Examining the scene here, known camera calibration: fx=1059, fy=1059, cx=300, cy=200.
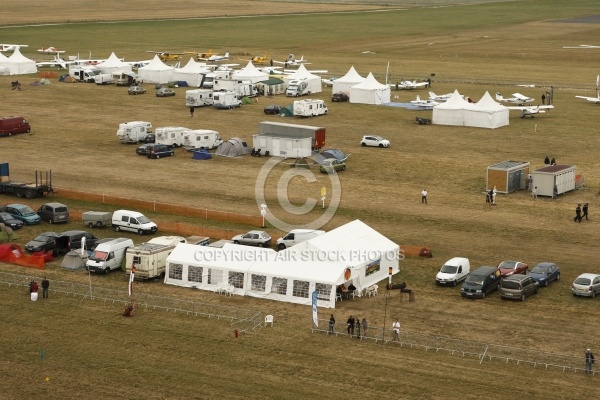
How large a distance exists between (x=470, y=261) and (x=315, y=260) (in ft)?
28.6

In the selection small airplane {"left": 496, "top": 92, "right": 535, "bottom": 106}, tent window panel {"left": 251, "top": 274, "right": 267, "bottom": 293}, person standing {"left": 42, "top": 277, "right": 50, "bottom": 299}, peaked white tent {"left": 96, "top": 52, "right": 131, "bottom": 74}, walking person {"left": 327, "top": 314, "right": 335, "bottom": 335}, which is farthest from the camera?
peaked white tent {"left": 96, "top": 52, "right": 131, "bottom": 74}

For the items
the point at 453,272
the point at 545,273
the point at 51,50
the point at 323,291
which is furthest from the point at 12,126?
the point at 51,50

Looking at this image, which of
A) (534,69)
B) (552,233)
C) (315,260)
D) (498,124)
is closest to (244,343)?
(315,260)

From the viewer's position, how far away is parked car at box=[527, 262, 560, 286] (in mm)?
47344

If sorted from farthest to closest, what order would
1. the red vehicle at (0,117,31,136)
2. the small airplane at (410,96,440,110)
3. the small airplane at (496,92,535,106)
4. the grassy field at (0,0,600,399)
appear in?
the small airplane at (496,92,535,106) → the small airplane at (410,96,440,110) → the red vehicle at (0,117,31,136) → the grassy field at (0,0,600,399)

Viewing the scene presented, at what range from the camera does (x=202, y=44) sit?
15825cm

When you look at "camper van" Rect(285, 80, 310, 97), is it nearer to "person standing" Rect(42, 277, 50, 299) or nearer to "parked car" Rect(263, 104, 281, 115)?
"parked car" Rect(263, 104, 281, 115)

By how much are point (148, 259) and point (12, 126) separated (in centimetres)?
4087

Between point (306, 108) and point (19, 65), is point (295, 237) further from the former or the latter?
point (19, 65)

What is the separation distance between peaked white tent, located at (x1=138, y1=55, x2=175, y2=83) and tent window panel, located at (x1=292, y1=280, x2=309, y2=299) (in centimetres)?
7393

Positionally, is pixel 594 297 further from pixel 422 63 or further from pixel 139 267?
pixel 422 63

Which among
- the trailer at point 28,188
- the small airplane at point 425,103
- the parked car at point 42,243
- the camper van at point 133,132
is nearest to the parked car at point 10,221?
the parked car at point 42,243

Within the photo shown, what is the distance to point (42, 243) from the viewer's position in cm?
5147

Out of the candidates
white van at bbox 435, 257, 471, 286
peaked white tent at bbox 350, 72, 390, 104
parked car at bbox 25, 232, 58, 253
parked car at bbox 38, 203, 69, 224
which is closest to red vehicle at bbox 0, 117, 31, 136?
parked car at bbox 38, 203, 69, 224
